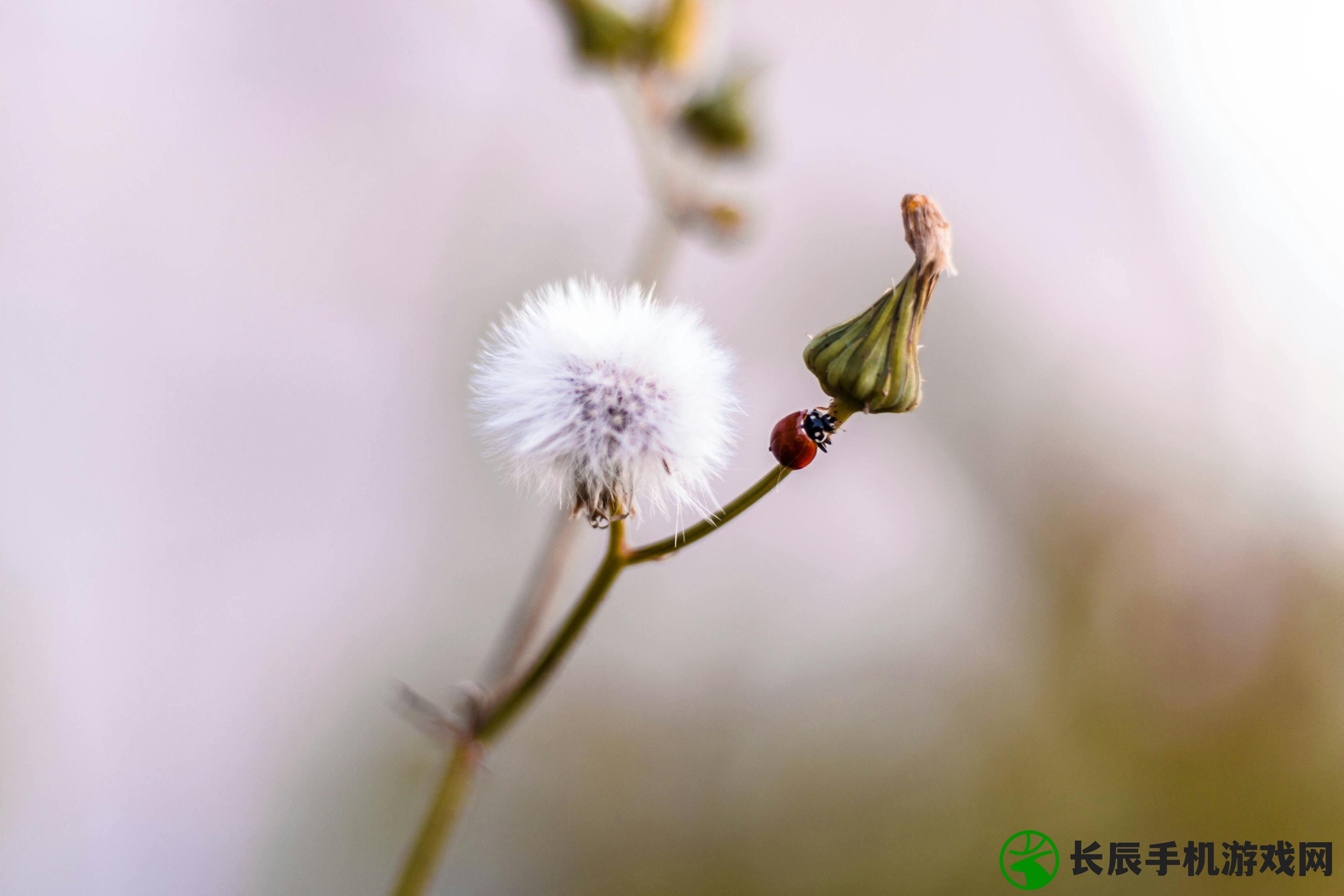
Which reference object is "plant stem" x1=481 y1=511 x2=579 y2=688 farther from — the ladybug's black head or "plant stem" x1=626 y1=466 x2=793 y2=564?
the ladybug's black head

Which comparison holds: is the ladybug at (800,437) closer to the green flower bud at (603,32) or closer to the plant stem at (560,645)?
the plant stem at (560,645)

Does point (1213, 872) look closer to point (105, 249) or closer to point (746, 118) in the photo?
point (746, 118)

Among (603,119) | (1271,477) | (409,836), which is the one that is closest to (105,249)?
(603,119)

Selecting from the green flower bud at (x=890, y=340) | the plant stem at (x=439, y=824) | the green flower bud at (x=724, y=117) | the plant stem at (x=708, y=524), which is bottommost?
the plant stem at (x=439, y=824)

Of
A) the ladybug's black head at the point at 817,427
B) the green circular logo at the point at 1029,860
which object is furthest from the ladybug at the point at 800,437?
the green circular logo at the point at 1029,860

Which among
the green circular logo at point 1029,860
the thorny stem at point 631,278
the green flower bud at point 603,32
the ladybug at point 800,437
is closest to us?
the ladybug at point 800,437

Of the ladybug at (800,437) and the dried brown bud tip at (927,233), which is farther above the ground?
the dried brown bud tip at (927,233)

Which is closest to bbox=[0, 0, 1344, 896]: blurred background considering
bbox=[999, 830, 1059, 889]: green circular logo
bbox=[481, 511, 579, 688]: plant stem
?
bbox=[999, 830, 1059, 889]: green circular logo

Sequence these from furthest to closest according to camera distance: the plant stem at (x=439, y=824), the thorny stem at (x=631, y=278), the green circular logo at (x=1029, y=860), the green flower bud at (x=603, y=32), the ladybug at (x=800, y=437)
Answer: the green circular logo at (x=1029, y=860) < the green flower bud at (x=603, y=32) < the thorny stem at (x=631, y=278) < the plant stem at (x=439, y=824) < the ladybug at (x=800, y=437)
